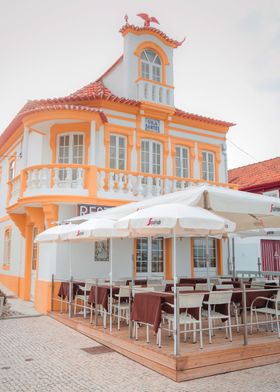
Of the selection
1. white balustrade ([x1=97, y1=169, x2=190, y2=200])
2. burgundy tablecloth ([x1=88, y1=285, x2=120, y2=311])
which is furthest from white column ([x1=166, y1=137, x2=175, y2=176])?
burgundy tablecloth ([x1=88, y1=285, x2=120, y2=311])

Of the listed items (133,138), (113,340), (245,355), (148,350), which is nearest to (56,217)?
(133,138)

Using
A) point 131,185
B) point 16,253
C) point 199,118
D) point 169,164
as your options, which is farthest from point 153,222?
point 16,253

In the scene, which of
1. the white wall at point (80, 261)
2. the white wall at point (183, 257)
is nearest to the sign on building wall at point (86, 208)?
the white wall at point (80, 261)

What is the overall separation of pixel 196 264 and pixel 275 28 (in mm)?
9757

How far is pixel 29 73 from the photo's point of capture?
29.1 ft

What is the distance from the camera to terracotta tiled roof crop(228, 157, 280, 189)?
26061mm

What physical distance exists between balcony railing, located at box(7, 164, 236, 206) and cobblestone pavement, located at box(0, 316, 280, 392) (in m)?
5.39

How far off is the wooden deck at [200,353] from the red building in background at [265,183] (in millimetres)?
14204

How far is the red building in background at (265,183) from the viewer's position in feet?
71.9

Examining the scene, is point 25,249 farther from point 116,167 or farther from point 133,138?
point 133,138

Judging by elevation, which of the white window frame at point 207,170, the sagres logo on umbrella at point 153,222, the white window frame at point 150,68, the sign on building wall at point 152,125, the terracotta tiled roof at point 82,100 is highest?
the white window frame at point 150,68

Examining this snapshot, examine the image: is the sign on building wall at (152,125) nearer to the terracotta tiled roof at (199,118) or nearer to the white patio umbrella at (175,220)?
the terracotta tiled roof at (199,118)

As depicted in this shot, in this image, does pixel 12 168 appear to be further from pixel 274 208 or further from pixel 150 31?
pixel 274 208

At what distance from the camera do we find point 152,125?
1585cm
